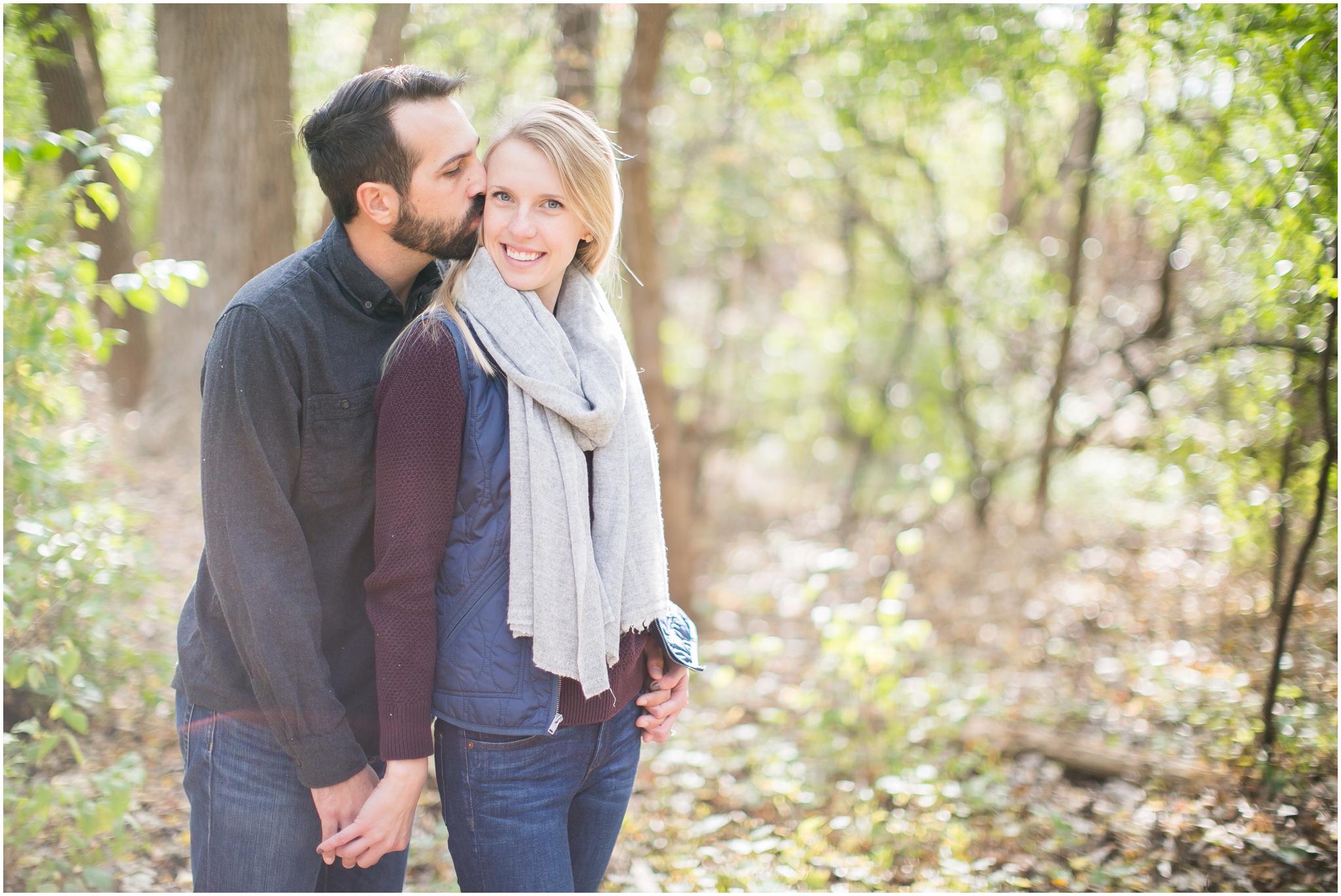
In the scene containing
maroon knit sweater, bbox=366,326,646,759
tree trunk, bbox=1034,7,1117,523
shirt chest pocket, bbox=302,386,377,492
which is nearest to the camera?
maroon knit sweater, bbox=366,326,646,759

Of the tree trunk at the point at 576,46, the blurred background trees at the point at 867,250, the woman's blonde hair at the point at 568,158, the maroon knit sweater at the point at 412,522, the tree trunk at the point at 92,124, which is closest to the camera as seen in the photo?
the maroon knit sweater at the point at 412,522

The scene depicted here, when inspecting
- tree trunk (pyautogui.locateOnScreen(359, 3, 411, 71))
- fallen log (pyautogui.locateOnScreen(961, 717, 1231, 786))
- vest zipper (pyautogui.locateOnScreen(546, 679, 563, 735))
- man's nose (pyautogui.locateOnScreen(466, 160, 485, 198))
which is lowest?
fallen log (pyautogui.locateOnScreen(961, 717, 1231, 786))

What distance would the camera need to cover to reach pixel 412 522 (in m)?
1.50

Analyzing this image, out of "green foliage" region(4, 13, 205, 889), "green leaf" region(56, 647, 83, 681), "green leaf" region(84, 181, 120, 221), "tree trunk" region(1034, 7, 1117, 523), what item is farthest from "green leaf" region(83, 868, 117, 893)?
"tree trunk" region(1034, 7, 1117, 523)

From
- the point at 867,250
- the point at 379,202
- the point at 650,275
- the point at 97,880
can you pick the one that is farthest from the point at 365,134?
the point at 867,250

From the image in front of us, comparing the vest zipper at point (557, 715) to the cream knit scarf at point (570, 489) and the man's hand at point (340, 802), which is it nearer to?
the cream knit scarf at point (570, 489)

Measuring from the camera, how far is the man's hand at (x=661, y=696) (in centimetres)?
181

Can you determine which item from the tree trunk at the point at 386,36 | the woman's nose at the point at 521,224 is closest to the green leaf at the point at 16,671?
the woman's nose at the point at 521,224

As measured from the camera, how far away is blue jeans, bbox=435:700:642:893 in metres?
1.59

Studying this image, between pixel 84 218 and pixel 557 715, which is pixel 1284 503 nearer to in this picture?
pixel 557 715

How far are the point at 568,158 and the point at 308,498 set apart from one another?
0.85m

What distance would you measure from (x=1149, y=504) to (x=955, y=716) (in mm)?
3493

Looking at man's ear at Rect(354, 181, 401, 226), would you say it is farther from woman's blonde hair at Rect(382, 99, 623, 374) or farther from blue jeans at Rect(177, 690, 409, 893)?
blue jeans at Rect(177, 690, 409, 893)

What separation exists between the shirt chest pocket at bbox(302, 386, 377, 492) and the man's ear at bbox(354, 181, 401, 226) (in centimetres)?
35
